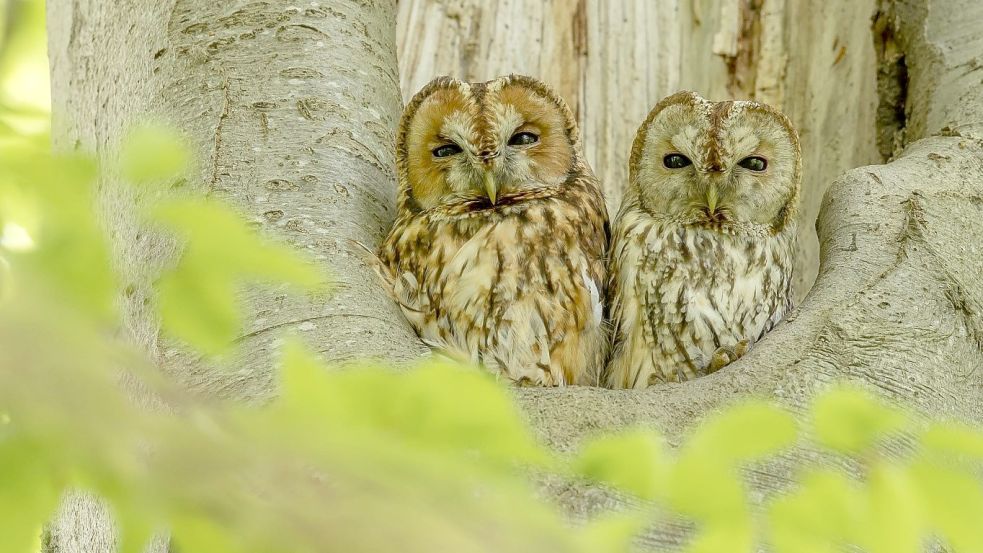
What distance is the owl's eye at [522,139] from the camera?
2.19 metres

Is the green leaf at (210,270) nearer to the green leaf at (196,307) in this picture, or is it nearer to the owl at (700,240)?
the green leaf at (196,307)

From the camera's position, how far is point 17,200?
783 mm

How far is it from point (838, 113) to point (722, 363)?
92cm

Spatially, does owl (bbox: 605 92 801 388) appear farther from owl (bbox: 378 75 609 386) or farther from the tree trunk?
the tree trunk

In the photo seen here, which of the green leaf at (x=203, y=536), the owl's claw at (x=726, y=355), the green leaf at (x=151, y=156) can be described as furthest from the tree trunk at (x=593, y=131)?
the green leaf at (x=203, y=536)

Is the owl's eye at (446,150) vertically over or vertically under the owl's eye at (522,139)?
under

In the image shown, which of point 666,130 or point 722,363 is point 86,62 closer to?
point 666,130

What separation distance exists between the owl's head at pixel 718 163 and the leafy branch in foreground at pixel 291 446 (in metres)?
1.09

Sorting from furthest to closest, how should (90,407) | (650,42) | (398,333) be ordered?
(650,42) → (398,333) → (90,407)

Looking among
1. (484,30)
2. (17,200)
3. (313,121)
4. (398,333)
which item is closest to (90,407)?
(17,200)

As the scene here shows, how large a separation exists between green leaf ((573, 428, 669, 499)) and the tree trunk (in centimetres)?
29

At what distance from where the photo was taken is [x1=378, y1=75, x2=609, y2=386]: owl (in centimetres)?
202

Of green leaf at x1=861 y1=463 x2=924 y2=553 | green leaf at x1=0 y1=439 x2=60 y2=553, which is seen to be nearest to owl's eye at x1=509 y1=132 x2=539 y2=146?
green leaf at x1=861 y1=463 x2=924 y2=553

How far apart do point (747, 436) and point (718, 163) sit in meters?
1.28
